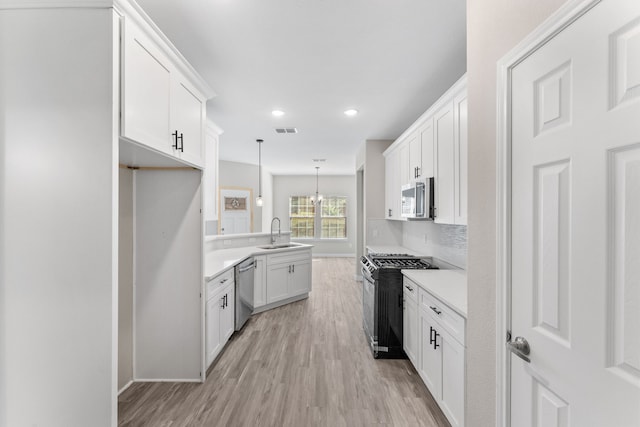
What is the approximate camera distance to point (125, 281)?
95.3 inches

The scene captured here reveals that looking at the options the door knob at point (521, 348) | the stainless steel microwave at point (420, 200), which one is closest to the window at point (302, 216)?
the stainless steel microwave at point (420, 200)

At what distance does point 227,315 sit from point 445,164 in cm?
271

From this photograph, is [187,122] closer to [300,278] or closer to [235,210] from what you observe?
[300,278]

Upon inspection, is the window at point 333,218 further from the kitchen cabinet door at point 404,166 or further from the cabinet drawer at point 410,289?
the cabinet drawer at point 410,289

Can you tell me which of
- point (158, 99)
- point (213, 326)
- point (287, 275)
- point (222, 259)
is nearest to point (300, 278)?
point (287, 275)

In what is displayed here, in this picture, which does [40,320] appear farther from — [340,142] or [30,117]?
[340,142]

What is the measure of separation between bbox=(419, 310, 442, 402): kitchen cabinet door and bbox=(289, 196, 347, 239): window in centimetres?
760

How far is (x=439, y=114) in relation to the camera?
272cm

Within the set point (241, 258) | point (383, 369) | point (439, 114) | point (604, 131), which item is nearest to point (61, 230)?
point (604, 131)

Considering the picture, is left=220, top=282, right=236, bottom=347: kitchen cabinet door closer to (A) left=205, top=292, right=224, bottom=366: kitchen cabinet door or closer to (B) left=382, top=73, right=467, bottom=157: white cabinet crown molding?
(A) left=205, top=292, right=224, bottom=366: kitchen cabinet door

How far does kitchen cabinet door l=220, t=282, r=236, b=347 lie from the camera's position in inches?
121

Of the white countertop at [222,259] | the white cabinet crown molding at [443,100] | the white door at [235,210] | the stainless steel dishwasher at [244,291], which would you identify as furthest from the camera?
the white door at [235,210]

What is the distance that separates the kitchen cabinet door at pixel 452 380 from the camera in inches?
68.6

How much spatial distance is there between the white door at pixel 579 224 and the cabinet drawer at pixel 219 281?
2326mm
